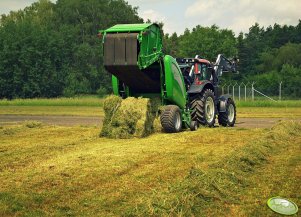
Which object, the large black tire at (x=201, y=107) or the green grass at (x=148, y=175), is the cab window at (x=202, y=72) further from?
the green grass at (x=148, y=175)

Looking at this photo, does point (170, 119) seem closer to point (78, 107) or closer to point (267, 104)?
point (267, 104)

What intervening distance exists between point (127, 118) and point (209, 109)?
465 centimetres

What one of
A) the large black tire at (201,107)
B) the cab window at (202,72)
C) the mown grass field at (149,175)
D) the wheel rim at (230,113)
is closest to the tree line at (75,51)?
the wheel rim at (230,113)

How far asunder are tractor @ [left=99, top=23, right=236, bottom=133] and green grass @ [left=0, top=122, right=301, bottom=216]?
2.16 metres

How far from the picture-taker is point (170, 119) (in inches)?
598

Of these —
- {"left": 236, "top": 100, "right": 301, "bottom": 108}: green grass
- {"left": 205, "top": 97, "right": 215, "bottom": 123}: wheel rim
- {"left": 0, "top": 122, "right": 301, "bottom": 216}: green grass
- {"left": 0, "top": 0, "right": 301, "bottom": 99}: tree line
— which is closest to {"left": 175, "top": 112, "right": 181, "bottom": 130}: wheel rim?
{"left": 0, "top": 122, "right": 301, "bottom": 216}: green grass

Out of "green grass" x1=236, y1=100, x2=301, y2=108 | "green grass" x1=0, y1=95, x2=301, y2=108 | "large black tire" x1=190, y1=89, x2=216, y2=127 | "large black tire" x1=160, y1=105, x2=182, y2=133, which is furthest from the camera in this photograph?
"green grass" x1=0, y1=95, x2=301, y2=108

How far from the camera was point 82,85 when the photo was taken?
73438mm

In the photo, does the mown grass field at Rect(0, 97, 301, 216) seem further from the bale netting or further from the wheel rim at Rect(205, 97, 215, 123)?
the wheel rim at Rect(205, 97, 215, 123)

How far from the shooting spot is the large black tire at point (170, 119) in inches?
599

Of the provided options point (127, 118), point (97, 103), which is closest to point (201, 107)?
point (127, 118)

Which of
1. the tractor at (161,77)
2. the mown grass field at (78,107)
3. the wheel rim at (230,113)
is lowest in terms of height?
the mown grass field at (78,107)

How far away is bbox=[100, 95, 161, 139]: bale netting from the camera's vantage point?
14.4 m

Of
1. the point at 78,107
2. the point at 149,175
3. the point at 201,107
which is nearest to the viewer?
the point at 149,175
